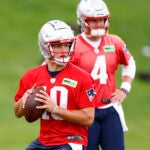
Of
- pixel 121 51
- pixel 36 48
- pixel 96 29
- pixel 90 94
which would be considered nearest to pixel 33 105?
pixel 90 94

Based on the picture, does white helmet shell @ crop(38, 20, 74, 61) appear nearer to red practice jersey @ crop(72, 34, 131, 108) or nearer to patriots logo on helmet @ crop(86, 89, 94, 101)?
patriots logo on helmet @ crop(86, 89, 94, 101)

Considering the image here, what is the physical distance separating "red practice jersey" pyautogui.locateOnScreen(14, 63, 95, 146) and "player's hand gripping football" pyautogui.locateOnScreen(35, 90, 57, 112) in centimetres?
11

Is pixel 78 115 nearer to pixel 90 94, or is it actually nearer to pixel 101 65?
pixel 90 94

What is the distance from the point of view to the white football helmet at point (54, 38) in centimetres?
1031

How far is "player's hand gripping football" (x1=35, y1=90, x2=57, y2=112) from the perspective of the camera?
10164 millimetres

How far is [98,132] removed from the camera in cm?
1178

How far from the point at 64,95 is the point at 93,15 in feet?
5.63

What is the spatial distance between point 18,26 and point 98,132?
73.8 ft

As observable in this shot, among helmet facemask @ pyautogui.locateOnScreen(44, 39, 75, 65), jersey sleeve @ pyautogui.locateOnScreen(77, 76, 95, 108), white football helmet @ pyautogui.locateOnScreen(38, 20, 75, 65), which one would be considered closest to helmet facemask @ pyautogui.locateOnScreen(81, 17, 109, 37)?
white football helmet @ pyautogui.locateOnScreen(38, 20, 75, 65)

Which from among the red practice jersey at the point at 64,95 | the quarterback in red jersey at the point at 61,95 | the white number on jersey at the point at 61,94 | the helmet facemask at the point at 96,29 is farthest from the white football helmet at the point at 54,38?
the helmet facemask at the point at 96,29

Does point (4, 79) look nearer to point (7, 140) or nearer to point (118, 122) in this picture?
point (7, 140)

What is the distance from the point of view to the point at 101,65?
459 inches

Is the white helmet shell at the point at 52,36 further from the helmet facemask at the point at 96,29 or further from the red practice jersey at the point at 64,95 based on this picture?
the helmet facemask at the point at 96,29

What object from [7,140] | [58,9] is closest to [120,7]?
[58,9]
